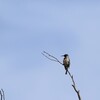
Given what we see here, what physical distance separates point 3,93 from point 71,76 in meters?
2.42

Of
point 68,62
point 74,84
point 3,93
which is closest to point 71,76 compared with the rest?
point 74,84

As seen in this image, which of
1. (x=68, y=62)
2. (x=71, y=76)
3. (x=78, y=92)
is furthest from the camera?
(x=68, y=62)

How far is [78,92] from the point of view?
1134 cm

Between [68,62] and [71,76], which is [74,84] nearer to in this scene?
[71,76]

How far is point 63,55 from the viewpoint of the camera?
26516 millimetres

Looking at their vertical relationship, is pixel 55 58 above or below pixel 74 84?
above

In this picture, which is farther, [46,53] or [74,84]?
[46,53]

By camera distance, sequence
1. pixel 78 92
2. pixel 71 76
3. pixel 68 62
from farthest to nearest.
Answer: pixel 68 62 → pixel 71 76 → pixel 78 92

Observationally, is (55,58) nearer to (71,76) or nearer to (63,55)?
(71,76)

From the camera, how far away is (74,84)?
12.0 m

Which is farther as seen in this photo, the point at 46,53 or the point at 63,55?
the point at 63,55

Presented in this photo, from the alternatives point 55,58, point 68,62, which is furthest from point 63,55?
point 55,58

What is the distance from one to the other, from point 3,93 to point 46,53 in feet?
7.42

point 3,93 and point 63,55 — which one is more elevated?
point 63,55
